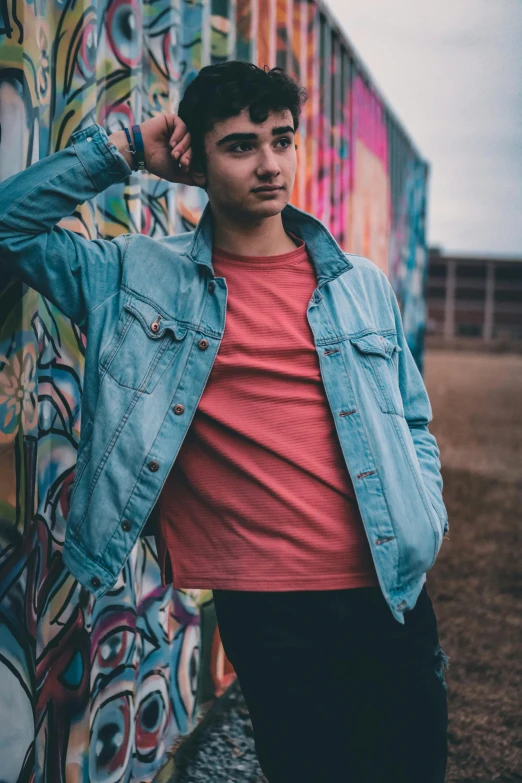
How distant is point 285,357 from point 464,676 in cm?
257

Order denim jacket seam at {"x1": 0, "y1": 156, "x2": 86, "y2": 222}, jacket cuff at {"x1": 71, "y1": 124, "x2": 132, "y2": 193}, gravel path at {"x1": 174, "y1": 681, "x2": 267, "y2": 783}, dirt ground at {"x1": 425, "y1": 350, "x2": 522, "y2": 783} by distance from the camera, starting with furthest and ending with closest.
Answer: dirt ground at {"x1": 425, "y1": 350, "x2": 522, "y2": 783}
gravel path at {"x1": 174, "y1": 681, "x2": 267, "y2": 783}
jacket cuff at {"x1": 71, "y1": 124, "x2": 132, "y2": 193}
denim jacket seam at {"x1": 0, "y1": 156, "x2": 86, "y2": 222}

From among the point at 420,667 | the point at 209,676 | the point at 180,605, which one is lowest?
the point at 209,676

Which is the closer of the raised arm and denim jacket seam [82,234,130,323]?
the raised arm

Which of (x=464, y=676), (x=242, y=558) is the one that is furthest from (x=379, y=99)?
(x=242, y=558)

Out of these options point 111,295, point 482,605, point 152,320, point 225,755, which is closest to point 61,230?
point 111,295

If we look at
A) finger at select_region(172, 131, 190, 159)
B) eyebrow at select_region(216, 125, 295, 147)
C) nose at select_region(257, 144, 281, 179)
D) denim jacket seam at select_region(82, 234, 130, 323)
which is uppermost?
eyebrow at select_region(216, 125, 295, 147)

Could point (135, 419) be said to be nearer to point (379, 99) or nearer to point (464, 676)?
point (464, 676)

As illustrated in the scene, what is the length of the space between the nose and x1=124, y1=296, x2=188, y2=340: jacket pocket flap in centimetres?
40

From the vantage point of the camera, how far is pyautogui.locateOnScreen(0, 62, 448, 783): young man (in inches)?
69.1

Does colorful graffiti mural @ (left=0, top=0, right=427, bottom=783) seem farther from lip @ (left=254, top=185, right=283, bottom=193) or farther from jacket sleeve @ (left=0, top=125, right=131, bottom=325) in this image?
lip @ (left=254, top=185, right=283, bottom=193)

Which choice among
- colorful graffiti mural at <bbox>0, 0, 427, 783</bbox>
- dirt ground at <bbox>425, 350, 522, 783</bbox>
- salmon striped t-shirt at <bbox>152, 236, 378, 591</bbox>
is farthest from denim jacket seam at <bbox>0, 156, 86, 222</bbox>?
dirt ground at <bbox>425, 350, 522, 783</bbox>

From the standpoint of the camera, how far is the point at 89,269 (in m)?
1.84

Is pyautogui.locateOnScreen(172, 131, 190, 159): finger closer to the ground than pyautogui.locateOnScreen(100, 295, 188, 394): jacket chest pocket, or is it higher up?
higher up

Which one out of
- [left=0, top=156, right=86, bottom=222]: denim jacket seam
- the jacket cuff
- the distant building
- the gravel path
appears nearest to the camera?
Answer: [left=0, top=156, right=86, bottom=222]: denim jacket seam
